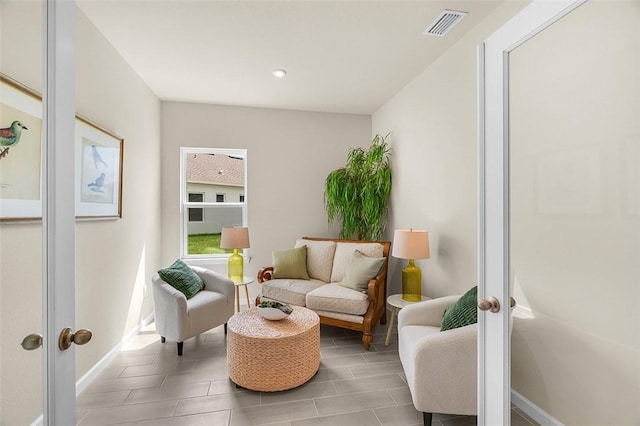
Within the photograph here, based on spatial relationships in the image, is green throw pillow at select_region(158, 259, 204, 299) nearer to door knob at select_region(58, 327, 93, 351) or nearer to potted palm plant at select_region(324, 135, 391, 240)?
potted palm plant at select_region(324, 135, 391, 240)

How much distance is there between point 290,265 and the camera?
12.5 ft

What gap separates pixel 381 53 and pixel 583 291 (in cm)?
246

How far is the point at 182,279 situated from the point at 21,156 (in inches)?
95.4

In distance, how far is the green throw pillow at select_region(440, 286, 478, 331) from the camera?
1.89 meters

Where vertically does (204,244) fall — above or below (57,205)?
below

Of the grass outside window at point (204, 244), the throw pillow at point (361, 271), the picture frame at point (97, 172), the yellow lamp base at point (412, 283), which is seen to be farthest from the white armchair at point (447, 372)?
the grass outside window at point (204, 244)

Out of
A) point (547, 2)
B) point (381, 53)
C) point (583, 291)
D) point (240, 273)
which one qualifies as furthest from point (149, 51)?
point (583, 291)

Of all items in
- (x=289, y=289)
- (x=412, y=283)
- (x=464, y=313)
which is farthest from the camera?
(x=289, y=289)

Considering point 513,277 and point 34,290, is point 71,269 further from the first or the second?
point 513,277

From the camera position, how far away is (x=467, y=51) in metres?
2.60

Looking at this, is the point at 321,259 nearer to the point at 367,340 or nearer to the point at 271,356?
the point at 367,340

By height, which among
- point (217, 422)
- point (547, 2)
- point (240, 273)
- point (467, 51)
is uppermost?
point (467, 51)

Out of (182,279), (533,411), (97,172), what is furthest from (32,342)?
(182,279)

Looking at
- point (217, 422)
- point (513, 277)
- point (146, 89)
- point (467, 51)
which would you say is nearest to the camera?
point (513, 277)
